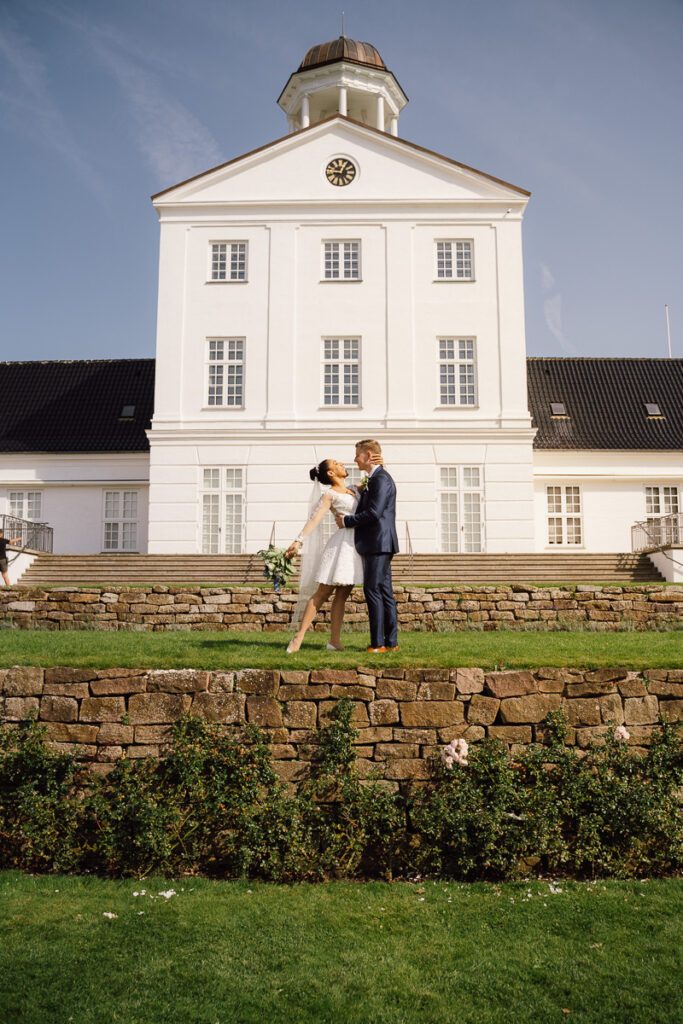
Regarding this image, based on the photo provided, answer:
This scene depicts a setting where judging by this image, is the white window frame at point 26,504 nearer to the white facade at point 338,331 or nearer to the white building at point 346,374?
the white building at point 346,374

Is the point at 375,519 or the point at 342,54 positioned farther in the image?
the point at 342,54

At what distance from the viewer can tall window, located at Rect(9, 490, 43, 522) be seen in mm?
27500

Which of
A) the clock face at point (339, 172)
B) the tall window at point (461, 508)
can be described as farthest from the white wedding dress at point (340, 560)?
the clock face at point (339, 172)

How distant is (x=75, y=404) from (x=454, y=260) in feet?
44.9

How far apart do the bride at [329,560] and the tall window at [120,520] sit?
18587 millimetres

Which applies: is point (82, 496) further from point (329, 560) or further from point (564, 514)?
point (329, 560)

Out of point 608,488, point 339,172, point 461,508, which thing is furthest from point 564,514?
point 339,172

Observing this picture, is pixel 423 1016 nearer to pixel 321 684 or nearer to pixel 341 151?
pixel 321 684

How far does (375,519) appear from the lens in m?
9.12

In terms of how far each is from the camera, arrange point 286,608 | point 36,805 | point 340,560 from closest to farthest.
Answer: point 36,805
point 340,560
point 286,608

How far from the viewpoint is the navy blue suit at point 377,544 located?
915cm

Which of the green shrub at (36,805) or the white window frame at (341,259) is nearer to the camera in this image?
the green shrub at (36,805)

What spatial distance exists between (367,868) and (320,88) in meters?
28.5

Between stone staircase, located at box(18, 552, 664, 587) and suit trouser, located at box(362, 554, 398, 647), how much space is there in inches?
404
